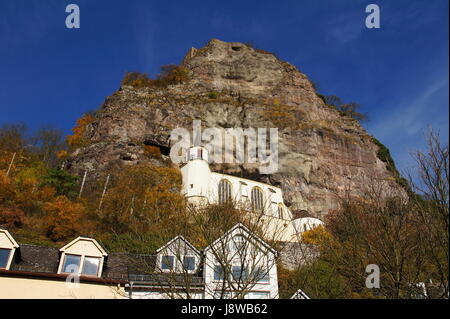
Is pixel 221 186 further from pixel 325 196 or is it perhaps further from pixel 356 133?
pixel 356 133

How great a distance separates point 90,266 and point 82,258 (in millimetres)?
643

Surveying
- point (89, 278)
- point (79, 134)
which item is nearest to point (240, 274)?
point (89, 278)

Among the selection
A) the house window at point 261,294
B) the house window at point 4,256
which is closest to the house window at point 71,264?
the house window at point 4,256

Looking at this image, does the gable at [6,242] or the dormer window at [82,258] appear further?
the dormer window at [82,258]

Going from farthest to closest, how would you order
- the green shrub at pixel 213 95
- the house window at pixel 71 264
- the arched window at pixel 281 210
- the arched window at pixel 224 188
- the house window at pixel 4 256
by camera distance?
the green shrub at pixel 213 95 → the arched window at pixel 281 210 → the arched window at pixel 224 188 → the house window at pixel 71 264 → the house window at pixel 4 256

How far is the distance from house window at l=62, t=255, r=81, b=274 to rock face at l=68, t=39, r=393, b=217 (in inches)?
1139

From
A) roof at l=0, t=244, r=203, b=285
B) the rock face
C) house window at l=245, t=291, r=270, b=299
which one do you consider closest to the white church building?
the rock face

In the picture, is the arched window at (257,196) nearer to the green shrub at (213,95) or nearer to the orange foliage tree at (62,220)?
the orange foliage tree at (62,220)

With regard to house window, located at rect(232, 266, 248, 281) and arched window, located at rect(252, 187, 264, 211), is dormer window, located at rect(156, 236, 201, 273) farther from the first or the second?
arched window, located at rect(252, 187, 264, 211)

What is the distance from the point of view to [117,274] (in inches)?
758

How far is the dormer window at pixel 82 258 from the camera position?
19.0 metres

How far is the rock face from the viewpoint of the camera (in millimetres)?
55281

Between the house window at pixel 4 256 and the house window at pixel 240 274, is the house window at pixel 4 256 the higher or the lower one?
the higher one
